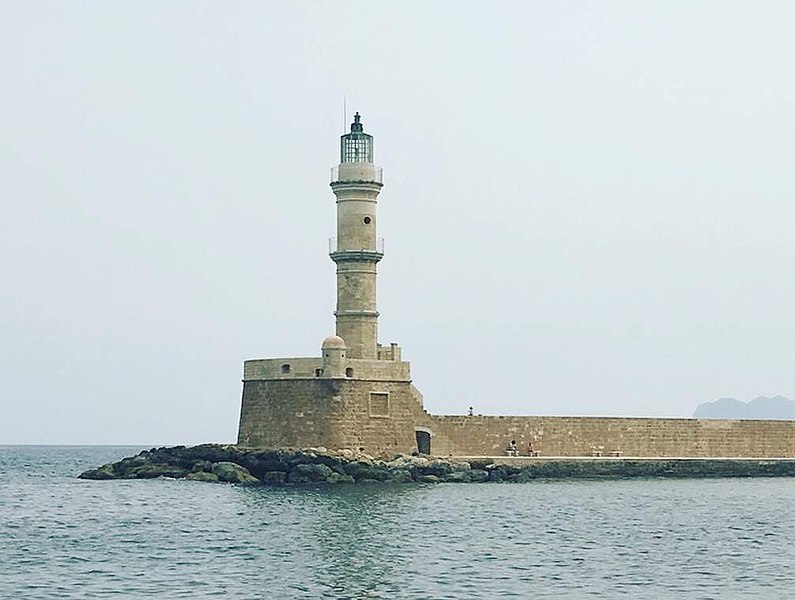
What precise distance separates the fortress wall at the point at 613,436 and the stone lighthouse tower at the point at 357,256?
3.08m

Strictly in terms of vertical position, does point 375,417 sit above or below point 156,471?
above

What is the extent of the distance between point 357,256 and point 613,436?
8846 millimetres

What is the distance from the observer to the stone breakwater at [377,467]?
38.8 metres

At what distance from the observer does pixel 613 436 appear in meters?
42.7

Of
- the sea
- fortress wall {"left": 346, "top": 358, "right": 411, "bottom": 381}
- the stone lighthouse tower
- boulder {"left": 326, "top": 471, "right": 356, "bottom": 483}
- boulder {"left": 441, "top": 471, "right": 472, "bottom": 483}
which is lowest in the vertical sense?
the sea

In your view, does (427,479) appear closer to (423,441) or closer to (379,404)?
(423,441)

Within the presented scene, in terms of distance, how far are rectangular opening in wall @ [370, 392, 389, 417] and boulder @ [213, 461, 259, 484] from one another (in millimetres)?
3601

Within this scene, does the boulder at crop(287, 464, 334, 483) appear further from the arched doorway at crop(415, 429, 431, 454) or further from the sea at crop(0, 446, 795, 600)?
the arched doorway at crop(415, 429, 431, 454)

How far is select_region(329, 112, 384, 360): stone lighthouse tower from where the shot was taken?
41688 millimetres

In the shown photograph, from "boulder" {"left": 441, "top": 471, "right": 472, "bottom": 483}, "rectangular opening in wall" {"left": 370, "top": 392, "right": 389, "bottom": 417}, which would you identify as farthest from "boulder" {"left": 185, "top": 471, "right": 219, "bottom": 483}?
"boulder" {"left": 441, "top": 471, "right": 472, "bottom": 483}

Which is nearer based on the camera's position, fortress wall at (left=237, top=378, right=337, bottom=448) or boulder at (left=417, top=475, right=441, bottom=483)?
boulder at (left=417, top=475, right=441, bottom=483)

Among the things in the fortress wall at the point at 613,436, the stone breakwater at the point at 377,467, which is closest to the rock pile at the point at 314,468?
the stone breakwater at the point at 377,467

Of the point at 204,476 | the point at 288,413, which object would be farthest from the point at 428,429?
the point at 204,476

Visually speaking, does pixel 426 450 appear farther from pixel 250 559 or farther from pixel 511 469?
pixel 250 559
